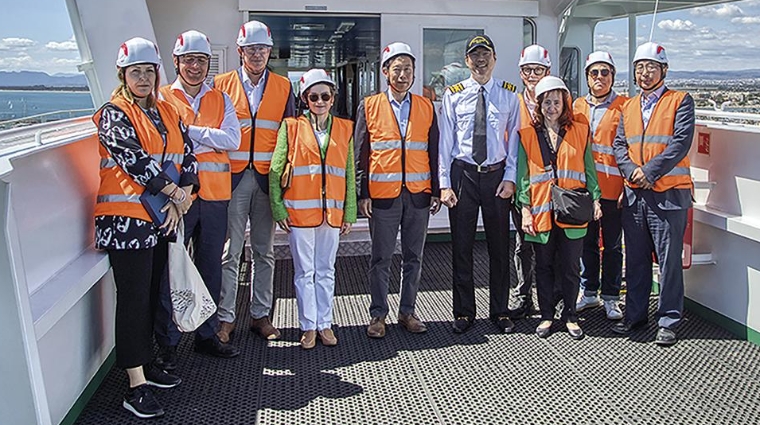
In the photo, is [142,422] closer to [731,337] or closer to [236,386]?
[236,386]

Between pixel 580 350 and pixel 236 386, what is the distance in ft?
6.25

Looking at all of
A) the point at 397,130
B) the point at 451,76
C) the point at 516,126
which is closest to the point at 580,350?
the point at 516,126

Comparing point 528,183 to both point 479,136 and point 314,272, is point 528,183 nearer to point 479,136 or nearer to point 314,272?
point 479,136

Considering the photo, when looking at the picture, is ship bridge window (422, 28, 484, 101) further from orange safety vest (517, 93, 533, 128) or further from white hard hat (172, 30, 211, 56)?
white hard hat (172, 30, 211, 56)

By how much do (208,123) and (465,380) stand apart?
1.84 meters

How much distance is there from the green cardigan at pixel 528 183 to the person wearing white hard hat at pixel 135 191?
1961 mm

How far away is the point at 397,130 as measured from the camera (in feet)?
12.5

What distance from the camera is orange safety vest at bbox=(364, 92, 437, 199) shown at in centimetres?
380

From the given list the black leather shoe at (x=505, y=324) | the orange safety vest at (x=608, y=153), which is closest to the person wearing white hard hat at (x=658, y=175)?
the orange safety vest at (x=608, y=153)

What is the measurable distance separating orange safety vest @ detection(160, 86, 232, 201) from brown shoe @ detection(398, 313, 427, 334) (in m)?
1.35

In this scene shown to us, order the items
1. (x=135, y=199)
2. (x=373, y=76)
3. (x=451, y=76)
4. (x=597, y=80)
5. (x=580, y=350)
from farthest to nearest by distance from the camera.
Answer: (x=373, y=76) < (x=451, y=76) < (x=597, y=80) < (x=580, y=350) < (x=135, y=199)

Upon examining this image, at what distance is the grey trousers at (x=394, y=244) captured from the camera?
153 inches

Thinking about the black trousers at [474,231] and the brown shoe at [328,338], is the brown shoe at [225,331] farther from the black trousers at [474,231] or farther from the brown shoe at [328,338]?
the black trousers at [474,231]

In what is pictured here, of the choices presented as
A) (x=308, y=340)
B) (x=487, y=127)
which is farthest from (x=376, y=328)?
(x=487, y=127)
